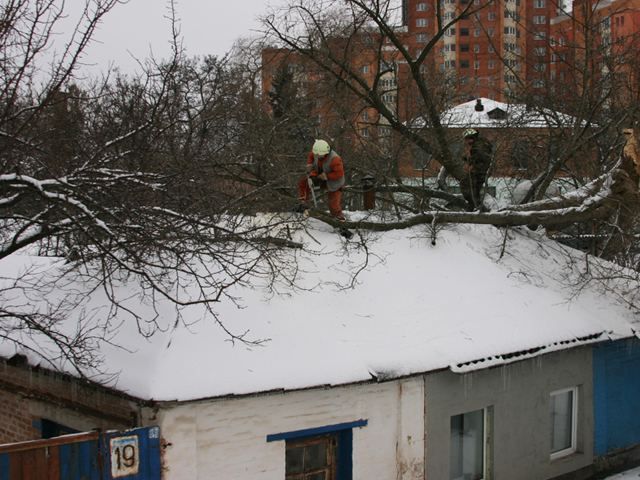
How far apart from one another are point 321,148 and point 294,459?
4822 millimetres

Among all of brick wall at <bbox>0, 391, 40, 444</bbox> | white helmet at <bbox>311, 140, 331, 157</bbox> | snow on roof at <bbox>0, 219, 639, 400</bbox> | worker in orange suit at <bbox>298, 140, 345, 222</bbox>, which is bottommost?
brick wall at <bbox>0, 391, 40, 444</bbox>

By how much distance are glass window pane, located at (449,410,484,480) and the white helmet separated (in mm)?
4322

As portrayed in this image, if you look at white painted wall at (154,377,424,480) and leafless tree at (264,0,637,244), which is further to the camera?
leafless tree at (264,0,637,244)

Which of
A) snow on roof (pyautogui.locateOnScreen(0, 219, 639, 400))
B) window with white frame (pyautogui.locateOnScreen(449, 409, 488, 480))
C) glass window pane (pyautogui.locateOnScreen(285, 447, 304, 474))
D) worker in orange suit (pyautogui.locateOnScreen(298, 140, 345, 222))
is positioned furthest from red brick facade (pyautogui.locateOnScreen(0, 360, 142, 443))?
worker in orange suit (pyautogui.locateOnScreen(298, 140, 345, 222))

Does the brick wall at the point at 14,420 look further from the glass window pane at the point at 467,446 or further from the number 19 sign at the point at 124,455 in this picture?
the glass window pane at the point at 467,446

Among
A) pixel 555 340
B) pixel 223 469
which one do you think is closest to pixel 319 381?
pixel 223 469

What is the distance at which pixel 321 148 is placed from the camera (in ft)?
35.2

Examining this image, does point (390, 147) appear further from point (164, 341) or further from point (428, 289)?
point (164, 341)

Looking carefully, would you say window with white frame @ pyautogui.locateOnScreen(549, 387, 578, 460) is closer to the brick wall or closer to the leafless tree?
the leafless tree

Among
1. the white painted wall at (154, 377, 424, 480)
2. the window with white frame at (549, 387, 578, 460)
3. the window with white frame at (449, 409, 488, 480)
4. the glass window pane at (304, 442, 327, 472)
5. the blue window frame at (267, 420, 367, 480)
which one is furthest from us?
the window with white frame at (549, 387, 578, 460)

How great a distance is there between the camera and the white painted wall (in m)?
6.77

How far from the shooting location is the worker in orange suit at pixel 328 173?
1081cm

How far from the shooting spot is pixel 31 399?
820 cm

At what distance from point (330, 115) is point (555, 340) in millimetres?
15686
